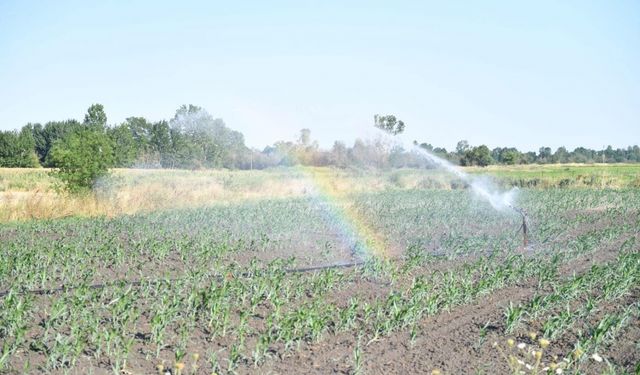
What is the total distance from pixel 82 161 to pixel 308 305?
1256 centimetres

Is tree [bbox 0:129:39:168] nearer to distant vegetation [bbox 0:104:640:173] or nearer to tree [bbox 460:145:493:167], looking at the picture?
distant vegetation [bbox 0:104:640:173]

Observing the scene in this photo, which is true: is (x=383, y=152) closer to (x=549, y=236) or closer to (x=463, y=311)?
(x=549, y=236)

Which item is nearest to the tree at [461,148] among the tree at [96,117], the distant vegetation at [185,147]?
the distant vegetation at [185,147]

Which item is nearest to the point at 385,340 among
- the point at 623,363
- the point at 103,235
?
the point at 623,363

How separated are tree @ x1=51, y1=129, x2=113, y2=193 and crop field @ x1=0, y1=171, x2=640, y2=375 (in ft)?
16.1

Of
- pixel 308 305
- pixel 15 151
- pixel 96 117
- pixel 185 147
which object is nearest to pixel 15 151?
pixel 15 151

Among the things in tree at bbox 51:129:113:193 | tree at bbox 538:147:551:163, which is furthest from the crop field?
tree at bbox 538:147:551:163

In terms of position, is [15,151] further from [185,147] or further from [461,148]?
[461,148]

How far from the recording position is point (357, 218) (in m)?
15.9

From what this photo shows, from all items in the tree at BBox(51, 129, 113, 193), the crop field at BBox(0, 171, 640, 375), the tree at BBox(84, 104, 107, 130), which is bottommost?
the crop field at BBox(0, 171, 640, 375)

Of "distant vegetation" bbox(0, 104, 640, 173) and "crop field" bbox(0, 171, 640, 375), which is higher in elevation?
"distant vegetation" bbox(0, 104, 640, 173)

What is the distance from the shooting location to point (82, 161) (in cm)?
1695

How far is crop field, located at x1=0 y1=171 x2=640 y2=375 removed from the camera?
15.9 ft

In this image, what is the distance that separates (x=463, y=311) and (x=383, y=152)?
29.5 m
